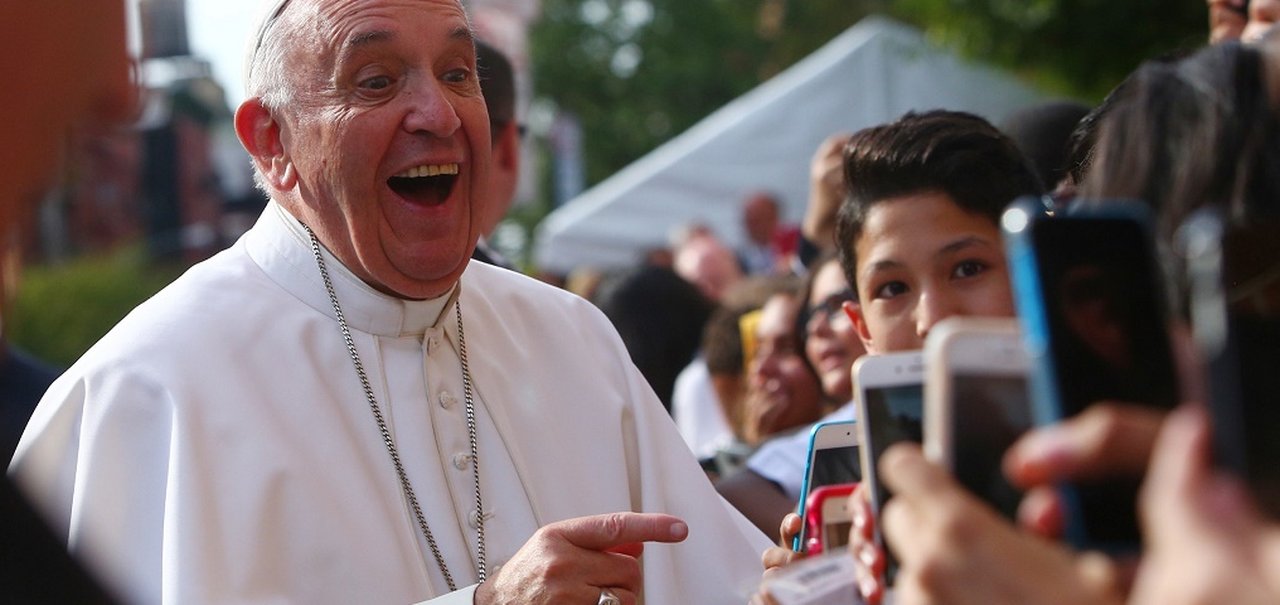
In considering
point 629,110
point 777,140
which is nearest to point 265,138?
point 777,140

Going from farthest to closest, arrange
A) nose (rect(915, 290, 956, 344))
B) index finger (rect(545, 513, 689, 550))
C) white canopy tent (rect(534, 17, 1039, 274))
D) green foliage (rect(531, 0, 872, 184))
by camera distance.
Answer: green foliage (rect(531, 0, 872, 184))
white canopy tent (rect(534, 17, 1039, 274))
nose (rect(915, 290, 956, 344))
index finger (rect(545, 513, 689, 550))

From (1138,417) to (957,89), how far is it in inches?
349

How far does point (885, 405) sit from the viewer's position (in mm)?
2113

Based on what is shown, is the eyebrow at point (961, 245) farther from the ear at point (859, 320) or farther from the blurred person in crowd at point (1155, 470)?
the blurred person in crowd at point (1155, 470)

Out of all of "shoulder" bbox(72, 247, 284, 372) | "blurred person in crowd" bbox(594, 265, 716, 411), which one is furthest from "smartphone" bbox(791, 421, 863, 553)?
"blurred person in crowd" bbox(594, 265, 716, 411)

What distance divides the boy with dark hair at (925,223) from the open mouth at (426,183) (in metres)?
0.86

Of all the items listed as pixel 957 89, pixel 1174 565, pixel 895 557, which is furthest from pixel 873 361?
pixel 957 89

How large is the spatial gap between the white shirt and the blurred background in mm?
1359

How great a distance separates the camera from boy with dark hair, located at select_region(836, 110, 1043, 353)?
315cm

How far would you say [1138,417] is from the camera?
5.13 feet

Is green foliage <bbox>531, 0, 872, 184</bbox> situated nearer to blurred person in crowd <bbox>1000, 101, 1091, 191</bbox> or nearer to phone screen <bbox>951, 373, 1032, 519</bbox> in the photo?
blurred person in crowd <bbox>1000, 101, 1091, 191</bbox>

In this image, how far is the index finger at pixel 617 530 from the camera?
2889mm

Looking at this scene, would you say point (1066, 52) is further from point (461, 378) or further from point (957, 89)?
point (461, 378)

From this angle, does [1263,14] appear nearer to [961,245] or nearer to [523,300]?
[961,245]
